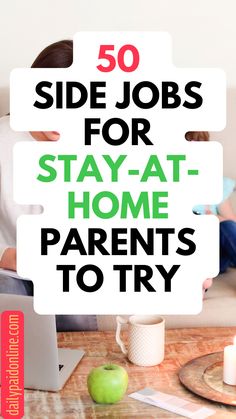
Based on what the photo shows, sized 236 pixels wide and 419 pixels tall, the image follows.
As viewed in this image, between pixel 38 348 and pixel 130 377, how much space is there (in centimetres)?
18

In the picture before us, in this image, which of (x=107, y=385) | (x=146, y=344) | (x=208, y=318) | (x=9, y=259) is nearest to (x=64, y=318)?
(x=9, y=259)

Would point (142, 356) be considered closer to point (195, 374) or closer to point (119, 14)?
point (195, 374)

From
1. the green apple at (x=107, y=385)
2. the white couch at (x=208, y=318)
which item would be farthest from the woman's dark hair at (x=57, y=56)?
the green apple at (x=107, y=385)

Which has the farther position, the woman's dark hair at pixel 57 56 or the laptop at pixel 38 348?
the woman's dark hair at pixel 57 56

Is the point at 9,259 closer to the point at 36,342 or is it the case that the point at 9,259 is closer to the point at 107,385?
the point at 36,342

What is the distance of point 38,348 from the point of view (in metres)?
1.47

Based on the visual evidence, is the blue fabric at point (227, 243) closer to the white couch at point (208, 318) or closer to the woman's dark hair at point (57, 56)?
the white couch at point (208, 318)

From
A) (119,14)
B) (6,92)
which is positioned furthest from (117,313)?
(119,14)

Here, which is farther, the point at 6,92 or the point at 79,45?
the point at 6,92

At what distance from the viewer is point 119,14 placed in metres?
2.59

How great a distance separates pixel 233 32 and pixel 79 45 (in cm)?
105

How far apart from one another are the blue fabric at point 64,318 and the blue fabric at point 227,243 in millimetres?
504

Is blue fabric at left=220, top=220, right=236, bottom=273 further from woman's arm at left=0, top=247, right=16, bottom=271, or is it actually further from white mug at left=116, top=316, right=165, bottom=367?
white mug at left=116, top=316, right=165, bottom=367

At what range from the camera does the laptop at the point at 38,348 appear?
1442mm
